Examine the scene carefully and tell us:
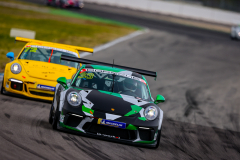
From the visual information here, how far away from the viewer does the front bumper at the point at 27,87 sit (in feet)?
30.0

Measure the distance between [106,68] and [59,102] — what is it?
155 cm

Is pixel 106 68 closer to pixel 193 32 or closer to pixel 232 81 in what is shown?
pixel 232 81

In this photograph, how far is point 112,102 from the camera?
6.90 metres

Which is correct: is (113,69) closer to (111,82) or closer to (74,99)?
(111,82)

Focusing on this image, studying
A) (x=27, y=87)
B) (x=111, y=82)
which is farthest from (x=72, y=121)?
(x=27, y=87)

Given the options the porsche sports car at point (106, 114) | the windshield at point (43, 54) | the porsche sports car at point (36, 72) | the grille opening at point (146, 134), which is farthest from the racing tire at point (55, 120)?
the windshield at point (43, 54)

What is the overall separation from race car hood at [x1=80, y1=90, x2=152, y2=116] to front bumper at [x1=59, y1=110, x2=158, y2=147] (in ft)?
0.76

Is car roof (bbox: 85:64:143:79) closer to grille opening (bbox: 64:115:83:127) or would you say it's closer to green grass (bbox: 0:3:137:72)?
grille opening (bbox: 64:115:83:127)

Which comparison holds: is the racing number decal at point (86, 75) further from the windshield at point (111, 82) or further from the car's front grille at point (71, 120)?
the car's front grille at point (71, 120)

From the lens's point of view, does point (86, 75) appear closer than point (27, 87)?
Yes

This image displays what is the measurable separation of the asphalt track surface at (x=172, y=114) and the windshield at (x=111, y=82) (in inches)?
37.2

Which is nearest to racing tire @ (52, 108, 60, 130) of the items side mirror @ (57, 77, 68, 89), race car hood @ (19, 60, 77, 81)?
side mirror @ (57, 77, 68, 89)

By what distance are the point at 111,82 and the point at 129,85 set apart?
1.14 feet

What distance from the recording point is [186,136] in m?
8.40
